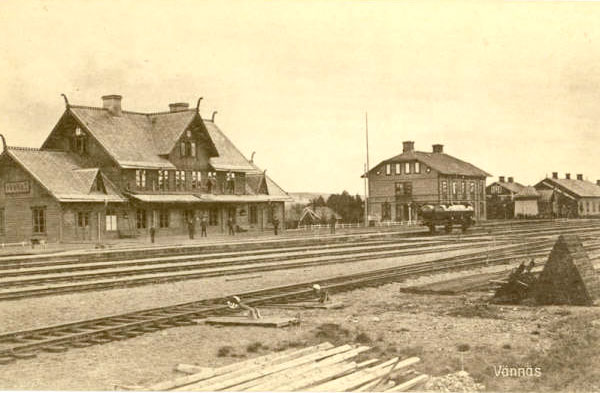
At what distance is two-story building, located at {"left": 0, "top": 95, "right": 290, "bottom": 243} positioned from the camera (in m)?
36.7

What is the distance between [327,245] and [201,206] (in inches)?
604

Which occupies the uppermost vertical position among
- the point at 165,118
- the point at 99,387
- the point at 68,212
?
the point at 165,118

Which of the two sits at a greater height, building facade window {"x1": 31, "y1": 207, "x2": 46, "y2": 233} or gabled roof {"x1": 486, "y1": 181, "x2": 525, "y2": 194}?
gabled roof {"x1": 486, "y1": 181, "x2": 525, "y2": 194}

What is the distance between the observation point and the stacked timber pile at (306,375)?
24.7 feet

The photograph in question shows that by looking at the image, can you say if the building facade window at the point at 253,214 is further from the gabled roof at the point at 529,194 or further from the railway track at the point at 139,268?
the gabled roof at the point at 529,194

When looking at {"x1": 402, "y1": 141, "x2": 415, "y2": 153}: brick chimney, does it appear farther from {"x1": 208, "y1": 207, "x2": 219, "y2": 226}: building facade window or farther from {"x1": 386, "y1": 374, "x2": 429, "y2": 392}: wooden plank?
{"x1": 386, "y1": 374, "x2": 429, "y2": 392}: wooden plank

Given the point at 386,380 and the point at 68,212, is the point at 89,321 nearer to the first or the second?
the point at 386,380

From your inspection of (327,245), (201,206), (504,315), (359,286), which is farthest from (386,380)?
(201,206)

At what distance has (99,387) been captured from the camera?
26.6ft

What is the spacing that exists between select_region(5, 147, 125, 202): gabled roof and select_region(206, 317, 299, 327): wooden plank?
2530 centimetres

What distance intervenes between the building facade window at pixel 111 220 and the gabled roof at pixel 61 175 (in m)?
0.79

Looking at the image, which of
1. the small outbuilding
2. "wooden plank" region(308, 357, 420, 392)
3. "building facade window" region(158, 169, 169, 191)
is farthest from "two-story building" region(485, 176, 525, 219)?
"wooden plank" region(308, 357, 420, 392)

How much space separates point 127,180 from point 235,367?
113 ft

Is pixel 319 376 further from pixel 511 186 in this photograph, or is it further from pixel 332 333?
pixel 511 186
